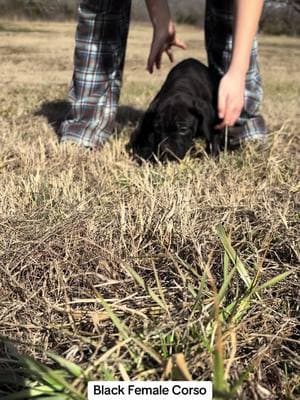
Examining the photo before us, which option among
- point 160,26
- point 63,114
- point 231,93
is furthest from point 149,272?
point 63,114

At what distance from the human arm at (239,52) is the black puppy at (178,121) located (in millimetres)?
398

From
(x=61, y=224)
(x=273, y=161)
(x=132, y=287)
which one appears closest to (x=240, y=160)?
(x=273, y=161)

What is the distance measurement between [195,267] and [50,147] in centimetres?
160

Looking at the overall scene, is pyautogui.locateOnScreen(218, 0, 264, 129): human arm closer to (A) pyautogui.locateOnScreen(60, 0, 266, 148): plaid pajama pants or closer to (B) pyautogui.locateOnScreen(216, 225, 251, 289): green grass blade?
(A) pyautogui.locateOnScreen(60, 0, 266, 148): plaid pajama pants

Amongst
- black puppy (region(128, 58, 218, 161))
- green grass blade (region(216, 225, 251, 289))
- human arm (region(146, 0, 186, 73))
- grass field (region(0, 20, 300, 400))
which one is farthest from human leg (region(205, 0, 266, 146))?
green grass blade (region(216, 225, 251, 289))

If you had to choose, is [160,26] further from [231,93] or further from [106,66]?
[231,93]

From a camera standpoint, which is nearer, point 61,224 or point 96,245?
point 96,245

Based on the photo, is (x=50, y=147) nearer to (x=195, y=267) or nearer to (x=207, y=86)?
(x=207, y=86)

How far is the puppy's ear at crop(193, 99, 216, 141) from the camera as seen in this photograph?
2.96 meters

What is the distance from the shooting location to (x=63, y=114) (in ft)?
13.0

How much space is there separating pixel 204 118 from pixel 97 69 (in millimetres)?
707

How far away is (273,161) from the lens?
8.52 feet

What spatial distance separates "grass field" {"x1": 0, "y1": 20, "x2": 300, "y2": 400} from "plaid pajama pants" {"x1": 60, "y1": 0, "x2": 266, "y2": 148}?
1.50 feet

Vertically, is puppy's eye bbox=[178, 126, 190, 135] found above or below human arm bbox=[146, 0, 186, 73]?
below
